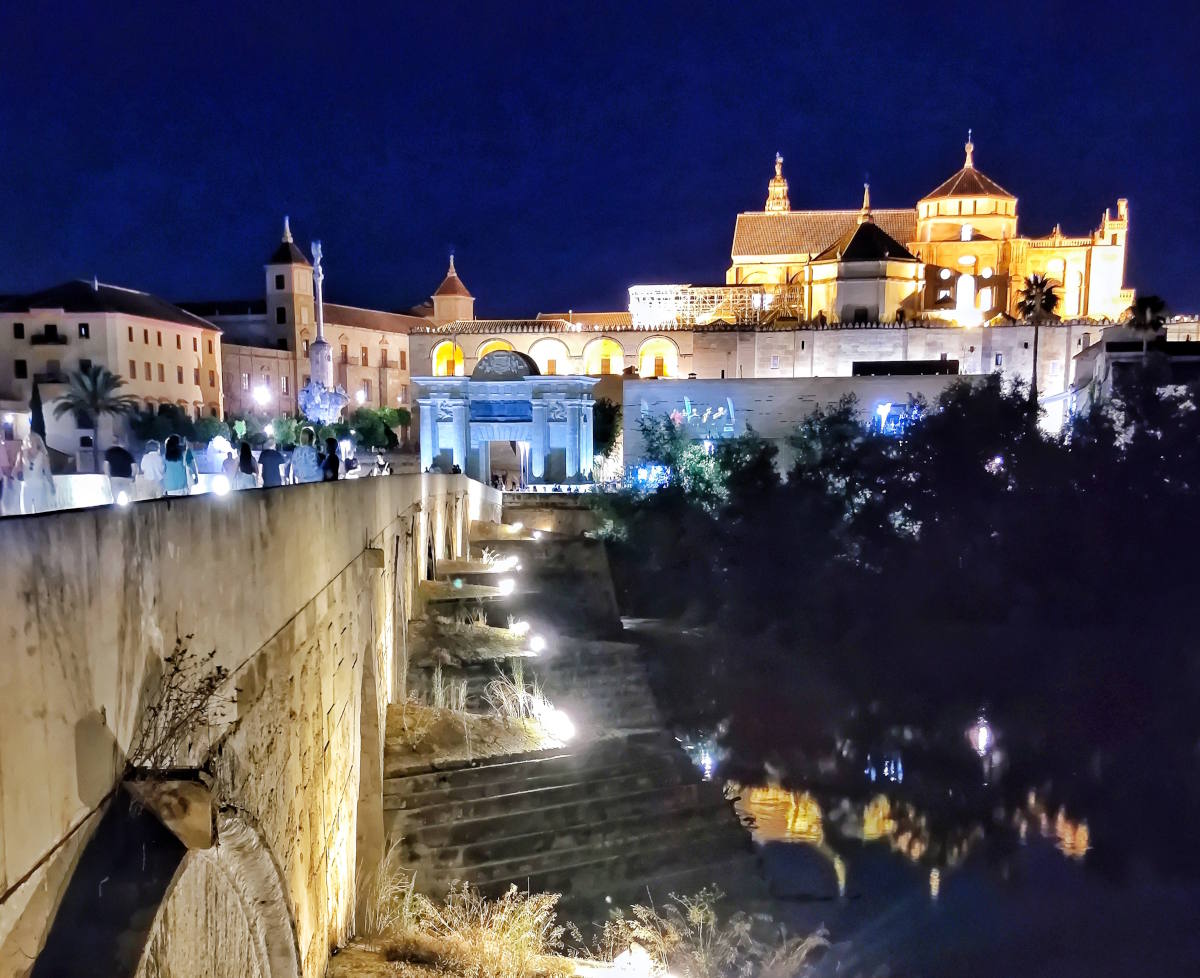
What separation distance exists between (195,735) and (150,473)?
826 centimetres

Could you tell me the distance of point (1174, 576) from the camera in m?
24.7

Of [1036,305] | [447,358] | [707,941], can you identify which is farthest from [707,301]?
[707,941]

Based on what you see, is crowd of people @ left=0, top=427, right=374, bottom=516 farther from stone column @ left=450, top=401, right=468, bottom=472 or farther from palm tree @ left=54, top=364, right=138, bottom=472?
palm tree @ left=54, top=364, right=138, bottom=472

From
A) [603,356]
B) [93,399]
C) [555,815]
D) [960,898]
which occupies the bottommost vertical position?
[960,898]

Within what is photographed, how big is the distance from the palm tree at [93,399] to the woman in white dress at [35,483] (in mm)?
27415

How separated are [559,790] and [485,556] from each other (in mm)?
11759

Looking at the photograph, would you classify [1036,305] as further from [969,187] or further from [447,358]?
[447,358]

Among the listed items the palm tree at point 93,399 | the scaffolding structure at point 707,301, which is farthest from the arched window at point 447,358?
the palm tree at point 93,399

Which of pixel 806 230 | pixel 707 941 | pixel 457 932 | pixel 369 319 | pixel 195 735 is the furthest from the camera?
pixel 806 230

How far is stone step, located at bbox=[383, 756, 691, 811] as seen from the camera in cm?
1015

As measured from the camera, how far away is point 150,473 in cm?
988

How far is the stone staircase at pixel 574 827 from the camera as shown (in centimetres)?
988

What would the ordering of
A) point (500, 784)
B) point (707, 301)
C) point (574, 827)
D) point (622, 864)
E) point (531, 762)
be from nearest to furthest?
1. point (622, 864)
2. point (574, 827)
3. point (500, 784)
4. point (531, 762)
5. point (707, 301)

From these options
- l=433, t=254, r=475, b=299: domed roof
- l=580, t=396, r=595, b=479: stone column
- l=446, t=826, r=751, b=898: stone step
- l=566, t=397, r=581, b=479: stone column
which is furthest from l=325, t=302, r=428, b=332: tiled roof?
l=446, t=826, r=751, b=898: stone step
